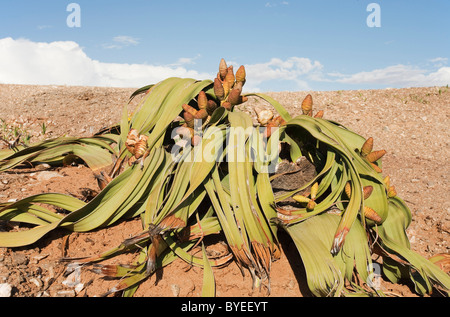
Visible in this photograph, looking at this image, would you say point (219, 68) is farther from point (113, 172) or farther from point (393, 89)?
point (393, 89)

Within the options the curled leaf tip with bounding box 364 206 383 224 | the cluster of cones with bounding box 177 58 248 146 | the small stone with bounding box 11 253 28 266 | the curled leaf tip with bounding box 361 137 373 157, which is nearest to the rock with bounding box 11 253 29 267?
the small stone with bounding box 11 253 28 266

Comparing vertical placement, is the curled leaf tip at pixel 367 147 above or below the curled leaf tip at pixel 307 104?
below

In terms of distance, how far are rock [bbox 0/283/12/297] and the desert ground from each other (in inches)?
1.0

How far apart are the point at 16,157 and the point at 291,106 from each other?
3254mm

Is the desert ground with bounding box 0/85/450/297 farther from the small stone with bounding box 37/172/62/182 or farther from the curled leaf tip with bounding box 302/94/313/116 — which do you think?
the curled leaf tip with bounding box 302/94/313/116

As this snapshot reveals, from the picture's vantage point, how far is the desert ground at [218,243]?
4.65 ft

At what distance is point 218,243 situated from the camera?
5.28ft

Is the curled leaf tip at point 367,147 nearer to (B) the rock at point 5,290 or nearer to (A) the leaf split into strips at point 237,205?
(A) the leaf split into strips at point 237,205

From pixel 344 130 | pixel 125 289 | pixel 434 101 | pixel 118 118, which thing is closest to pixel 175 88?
pixel 344 130

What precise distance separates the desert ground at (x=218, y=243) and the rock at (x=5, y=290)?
3 centimetres

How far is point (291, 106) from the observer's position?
456 cm

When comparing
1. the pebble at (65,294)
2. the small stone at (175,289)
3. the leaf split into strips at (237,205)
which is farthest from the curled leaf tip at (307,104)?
the pebble at (65,294)

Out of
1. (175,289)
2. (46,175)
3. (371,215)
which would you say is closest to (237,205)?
(175,289)

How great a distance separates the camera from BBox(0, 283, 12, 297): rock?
1.25 m
